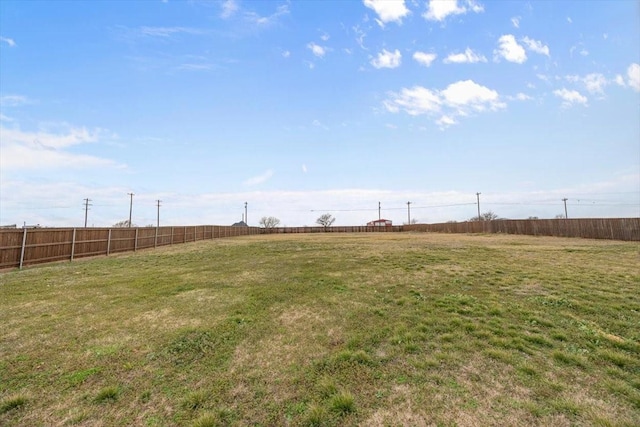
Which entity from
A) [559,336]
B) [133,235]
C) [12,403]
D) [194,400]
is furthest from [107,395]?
[133,235]

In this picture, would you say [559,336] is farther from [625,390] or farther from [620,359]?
[625,390]

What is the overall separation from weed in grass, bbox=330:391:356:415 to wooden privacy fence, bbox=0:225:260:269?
49.9 ft

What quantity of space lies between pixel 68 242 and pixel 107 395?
582 inches

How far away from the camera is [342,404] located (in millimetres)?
3064

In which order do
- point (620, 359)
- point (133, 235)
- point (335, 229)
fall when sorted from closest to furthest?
1. point (620, 359)
2. point (133, 235)
3. point (335, 229)

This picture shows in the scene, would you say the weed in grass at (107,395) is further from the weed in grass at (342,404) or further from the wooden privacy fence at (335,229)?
the wooden privacy fence at (335,229)

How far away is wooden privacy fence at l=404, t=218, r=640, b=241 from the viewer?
2131 cm

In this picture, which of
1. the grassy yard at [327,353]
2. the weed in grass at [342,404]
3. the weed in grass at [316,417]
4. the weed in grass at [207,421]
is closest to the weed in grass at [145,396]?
the grassy yard at [327,353]

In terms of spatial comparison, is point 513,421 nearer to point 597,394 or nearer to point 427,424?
point 427,424

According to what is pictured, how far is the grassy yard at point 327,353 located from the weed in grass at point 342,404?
1cm

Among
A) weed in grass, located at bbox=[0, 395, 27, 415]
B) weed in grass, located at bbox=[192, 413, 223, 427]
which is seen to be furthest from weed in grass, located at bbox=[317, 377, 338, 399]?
weed in grass, located at bbox=[0, 395, 27, 415]

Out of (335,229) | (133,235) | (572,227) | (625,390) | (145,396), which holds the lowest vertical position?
(145,396)

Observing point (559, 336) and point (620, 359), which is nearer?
point (620, 359)

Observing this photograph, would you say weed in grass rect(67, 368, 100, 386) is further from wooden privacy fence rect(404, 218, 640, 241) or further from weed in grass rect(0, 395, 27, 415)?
wooden privacy fence rect(404, 218, 640, 241)
